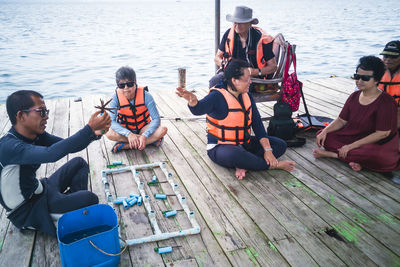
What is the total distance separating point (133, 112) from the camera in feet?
12.9

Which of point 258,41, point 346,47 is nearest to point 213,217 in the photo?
point 258,41

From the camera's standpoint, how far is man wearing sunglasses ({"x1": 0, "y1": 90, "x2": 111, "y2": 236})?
2.12 metres

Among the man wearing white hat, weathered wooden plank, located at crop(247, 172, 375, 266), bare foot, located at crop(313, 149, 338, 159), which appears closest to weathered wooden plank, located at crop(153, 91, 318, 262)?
weathered wooden plank, located at crop(247, 172, 375, 266)

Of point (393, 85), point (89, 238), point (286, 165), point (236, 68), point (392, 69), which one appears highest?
point (236, 68)

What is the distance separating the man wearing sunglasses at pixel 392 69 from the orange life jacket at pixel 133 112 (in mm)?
2930

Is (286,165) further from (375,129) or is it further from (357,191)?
(375,129)

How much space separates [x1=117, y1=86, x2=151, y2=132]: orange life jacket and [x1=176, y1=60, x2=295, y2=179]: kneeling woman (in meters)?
0.95

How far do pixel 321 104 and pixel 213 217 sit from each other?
3854 mm

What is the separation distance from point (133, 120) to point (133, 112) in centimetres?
11

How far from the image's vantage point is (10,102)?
6.98 ft

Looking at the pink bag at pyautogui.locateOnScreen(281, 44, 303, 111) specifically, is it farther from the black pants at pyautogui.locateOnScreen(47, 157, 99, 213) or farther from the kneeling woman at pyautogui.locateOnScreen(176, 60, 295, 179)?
the black pants at pyautogui.locateOnScreen(47, 157, 99, 213)

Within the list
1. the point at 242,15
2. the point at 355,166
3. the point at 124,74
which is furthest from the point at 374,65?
the point at 124,74

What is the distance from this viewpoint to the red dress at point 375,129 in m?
3.30

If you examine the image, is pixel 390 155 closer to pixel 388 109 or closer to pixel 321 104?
pixel 388 109
